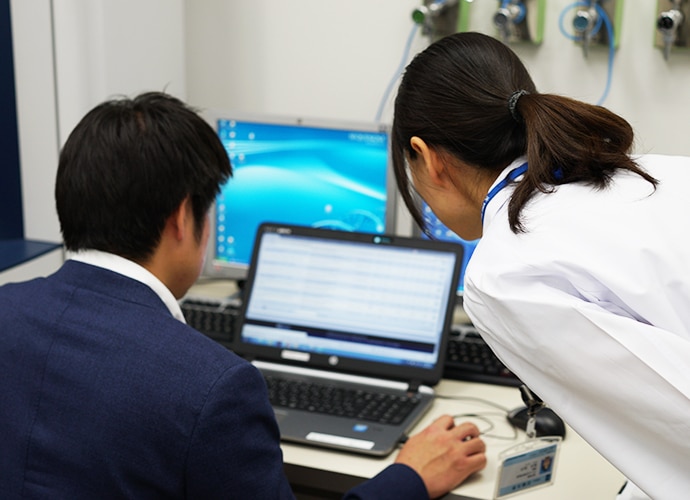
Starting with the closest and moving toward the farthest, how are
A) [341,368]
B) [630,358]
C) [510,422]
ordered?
[630,358], [510,422], [341,368]

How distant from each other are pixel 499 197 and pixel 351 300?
672 millimetres

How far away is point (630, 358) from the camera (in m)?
0.91

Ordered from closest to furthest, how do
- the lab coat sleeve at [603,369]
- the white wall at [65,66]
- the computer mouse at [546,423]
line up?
the lab coat sleeve at [603,369] → the computer mouse at [546,423] → the white wall at [65,66]

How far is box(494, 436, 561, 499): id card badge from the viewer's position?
1286mm

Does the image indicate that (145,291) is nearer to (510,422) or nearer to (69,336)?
(69,336)

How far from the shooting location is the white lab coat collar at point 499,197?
1059mm

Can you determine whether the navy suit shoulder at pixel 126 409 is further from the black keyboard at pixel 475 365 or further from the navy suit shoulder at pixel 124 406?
the black keyboard at pixel 475 365

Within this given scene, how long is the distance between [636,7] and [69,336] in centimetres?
135

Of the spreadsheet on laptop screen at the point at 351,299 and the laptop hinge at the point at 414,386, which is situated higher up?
the spreadsheet on laptop screen at the point at 351,299

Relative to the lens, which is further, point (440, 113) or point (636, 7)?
point (636, 7)

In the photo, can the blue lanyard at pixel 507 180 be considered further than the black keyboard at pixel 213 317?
No

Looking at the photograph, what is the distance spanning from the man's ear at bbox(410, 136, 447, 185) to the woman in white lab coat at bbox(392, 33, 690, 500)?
0.05 meters

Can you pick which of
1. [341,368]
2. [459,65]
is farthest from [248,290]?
[459,65]

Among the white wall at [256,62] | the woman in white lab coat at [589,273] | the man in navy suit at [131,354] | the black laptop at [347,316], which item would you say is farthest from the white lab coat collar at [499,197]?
the white wall at [256,62]
